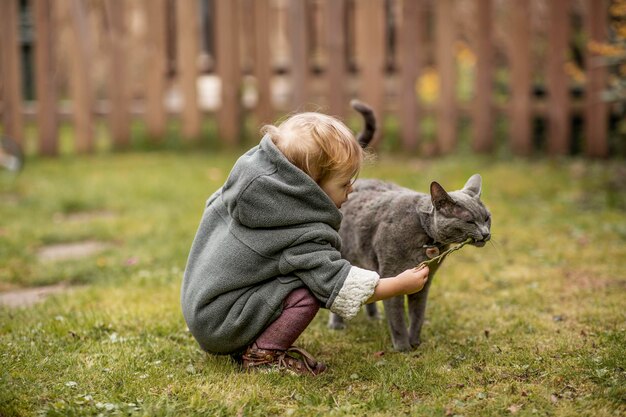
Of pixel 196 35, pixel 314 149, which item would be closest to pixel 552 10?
pixel 196 35

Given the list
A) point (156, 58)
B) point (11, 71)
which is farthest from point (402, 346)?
point (11, 71)

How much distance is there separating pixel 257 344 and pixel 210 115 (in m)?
6.46

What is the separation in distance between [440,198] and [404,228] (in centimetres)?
31

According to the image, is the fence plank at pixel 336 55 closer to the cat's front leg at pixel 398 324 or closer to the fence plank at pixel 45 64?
the fence plank at pixel 45 64

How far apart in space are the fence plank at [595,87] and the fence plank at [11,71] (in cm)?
597

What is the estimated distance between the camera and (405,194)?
3.67m

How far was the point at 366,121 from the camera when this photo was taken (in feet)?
13.0

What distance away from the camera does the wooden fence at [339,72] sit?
25.4ft

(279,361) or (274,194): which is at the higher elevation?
(274,194)

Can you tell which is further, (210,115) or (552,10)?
(210,115)

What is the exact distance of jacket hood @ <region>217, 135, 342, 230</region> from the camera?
3148mm

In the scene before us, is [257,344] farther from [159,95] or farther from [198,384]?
[159,95]

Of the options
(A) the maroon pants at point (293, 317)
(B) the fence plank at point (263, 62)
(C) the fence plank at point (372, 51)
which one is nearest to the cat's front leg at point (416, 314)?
(A) the maroon pants at point (293, 317)

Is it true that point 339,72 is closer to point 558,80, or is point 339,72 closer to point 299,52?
point 299,52
